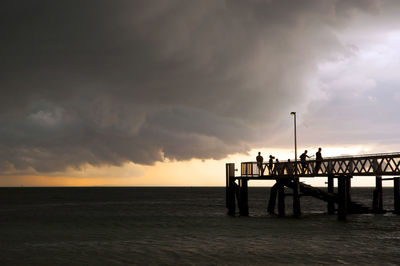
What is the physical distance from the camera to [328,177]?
41.0 meters

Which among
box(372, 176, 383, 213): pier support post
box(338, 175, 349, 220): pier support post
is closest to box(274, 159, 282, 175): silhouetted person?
box(338, 175, 349, 220): pier support post

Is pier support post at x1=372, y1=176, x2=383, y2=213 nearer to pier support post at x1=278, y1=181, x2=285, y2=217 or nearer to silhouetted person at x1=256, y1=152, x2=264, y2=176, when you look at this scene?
pier support post at x1=278, y1=181, x2=285, y2=217

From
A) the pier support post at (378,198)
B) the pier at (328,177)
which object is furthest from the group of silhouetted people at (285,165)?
the pier support post at (378,198)

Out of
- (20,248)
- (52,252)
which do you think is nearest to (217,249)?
(52,252)

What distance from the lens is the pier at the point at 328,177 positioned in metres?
35.8

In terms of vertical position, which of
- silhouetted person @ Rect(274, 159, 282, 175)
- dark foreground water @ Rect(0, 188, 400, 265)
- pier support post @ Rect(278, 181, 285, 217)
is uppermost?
silhouetted person @ Rect(274, 159, 282, 175)

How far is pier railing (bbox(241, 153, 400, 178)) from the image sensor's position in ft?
114

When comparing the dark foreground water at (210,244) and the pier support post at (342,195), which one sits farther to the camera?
the pier support post at (342,195)

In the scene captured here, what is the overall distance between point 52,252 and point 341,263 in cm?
1512

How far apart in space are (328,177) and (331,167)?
2.81 m

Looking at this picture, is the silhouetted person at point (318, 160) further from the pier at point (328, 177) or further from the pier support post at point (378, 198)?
the pier support post at point (378, 198)

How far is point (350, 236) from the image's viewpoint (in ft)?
94.9

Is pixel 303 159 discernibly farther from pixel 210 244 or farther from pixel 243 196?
pixel 210 244

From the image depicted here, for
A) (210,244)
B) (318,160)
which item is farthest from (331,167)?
(210,244)
